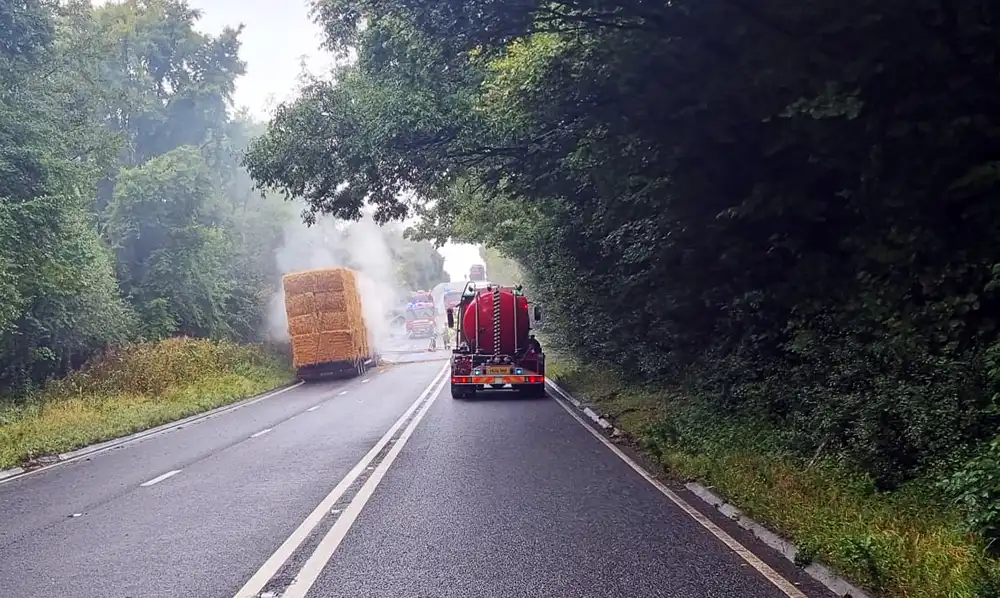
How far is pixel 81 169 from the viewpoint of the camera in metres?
27.1

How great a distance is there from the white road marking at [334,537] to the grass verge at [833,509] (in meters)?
3.50

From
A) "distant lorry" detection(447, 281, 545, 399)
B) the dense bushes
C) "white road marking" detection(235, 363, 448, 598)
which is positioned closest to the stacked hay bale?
"distant lorry" detection(447, 281, 545, 399)

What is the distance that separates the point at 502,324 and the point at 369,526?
Answer: 16.8m

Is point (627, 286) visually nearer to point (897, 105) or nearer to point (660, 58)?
point (660, 58)

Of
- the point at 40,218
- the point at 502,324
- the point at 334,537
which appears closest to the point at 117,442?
the point at 40,218

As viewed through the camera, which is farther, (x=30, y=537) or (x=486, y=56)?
(x=486, y=56)

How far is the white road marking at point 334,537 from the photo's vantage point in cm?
666

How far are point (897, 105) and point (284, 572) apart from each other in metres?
6.64

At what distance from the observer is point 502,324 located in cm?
2547

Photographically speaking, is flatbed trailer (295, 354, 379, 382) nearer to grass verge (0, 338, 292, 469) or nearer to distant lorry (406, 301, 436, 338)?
grass verge (0, 338, 292, 469)

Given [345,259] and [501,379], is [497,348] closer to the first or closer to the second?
[501,379]

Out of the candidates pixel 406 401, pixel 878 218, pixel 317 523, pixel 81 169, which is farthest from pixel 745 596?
pixel 81 169

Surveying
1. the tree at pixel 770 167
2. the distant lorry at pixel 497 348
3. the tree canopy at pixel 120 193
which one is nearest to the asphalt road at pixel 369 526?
the tree at pixel 770 167

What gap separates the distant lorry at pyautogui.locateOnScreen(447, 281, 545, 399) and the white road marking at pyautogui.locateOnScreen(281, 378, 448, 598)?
10641mm
